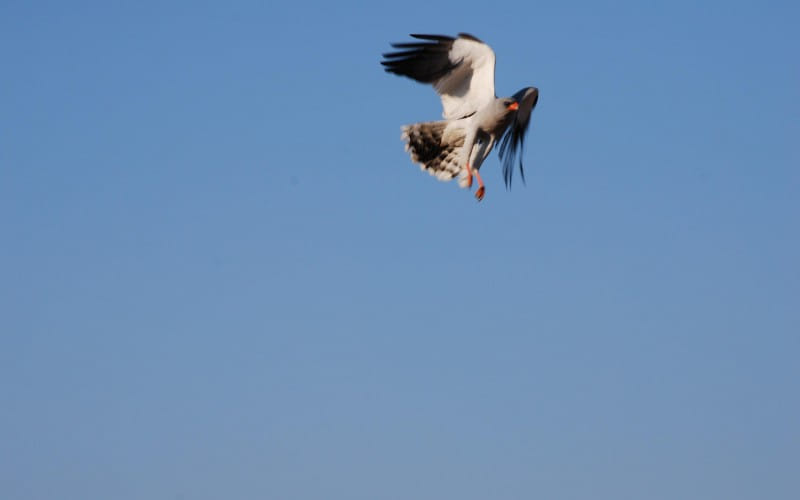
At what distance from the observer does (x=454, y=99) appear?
66.6ft

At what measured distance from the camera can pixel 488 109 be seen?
19.4 metres

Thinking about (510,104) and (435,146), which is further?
(435,146)

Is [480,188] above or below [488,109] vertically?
below

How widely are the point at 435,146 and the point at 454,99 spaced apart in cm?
85

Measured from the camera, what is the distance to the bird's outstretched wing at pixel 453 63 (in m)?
20.0

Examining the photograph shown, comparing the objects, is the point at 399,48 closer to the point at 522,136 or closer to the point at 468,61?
the point at 468,61

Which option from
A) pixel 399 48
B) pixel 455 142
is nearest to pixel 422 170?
pixel 455 142

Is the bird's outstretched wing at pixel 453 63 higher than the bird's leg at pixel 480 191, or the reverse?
the bird's outstretched wing at pixel 453 63

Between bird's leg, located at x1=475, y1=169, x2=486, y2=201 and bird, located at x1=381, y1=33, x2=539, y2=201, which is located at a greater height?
bird, located at x1=381, y1=33, x2=539, y2=201

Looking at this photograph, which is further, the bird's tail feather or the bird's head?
the bird's tail feather

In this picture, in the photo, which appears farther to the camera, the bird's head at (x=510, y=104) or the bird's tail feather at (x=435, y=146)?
the bird's tail feather at (x=435, y=146)

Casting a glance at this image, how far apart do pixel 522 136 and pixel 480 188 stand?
2.12m

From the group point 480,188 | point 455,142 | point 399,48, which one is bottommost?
point 480,188

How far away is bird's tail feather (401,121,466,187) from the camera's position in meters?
20.0
